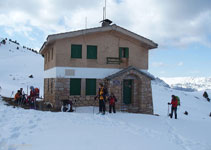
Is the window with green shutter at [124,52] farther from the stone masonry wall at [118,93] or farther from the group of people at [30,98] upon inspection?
the group of people at [30,98]

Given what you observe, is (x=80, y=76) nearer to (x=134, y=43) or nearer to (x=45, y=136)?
(x=134, y=43)

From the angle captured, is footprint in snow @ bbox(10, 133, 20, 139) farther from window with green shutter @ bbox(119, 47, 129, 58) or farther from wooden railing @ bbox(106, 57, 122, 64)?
window with green shutter @ bbox(119, 47, 129, 58)

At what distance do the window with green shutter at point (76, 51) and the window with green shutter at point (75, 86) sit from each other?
6.09 feet

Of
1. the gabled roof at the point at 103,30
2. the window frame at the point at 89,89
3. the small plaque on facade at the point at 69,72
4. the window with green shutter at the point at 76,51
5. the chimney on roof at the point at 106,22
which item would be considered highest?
the chimney on roof at the point at 106,22

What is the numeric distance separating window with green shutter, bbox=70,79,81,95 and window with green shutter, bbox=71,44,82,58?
1856mm

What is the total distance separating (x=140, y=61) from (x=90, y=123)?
9.01 m

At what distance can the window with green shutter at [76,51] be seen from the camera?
14797mm

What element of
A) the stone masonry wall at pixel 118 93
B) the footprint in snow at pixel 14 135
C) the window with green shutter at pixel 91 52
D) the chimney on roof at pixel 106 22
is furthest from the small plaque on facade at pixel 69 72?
the footprint in snow at pixel 14 135

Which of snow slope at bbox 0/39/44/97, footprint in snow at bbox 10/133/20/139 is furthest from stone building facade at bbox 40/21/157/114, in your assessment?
snow slope at bbox 0/39/44/97

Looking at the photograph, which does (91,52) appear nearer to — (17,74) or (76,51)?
(76,51)

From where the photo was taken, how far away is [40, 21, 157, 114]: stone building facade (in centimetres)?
1446

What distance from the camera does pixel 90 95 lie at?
1505cm

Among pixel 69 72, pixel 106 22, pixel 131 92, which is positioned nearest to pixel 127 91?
pixel 131 92

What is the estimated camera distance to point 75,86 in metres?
14.8
